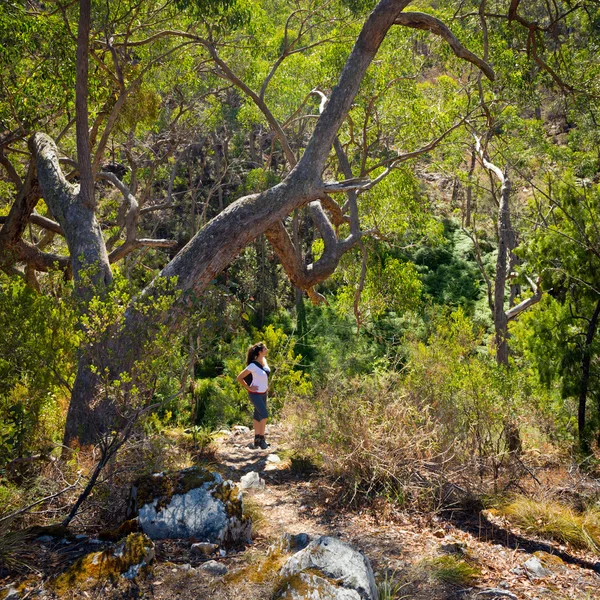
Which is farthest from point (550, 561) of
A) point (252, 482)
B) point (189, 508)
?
point (252, 482)

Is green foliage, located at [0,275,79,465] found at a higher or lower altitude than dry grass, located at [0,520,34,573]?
higher

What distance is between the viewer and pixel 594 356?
712 centimetres

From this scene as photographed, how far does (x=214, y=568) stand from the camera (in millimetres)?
3721

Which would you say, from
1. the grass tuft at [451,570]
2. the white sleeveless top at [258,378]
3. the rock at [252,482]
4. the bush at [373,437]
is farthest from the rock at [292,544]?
the white sleeveless top at [258,378]

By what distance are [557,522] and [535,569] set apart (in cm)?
75

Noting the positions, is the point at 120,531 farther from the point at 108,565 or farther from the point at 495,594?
the point at 495,594

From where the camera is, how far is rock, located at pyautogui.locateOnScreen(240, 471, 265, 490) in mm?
5879

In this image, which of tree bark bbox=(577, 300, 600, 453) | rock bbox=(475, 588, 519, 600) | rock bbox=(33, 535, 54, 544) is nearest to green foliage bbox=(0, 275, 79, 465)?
rock bbox=(33, 535, 54, 544)

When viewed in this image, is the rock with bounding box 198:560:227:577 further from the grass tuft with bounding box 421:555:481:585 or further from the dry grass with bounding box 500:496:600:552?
the dry grass with bounding box 500:496:600:552

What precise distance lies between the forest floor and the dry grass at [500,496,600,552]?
9cm

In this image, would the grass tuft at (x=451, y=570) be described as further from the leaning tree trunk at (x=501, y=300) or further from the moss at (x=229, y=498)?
the leaning tree trunk at (x=501, y=300)

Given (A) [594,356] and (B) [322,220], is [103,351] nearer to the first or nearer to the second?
(B) [322,220]

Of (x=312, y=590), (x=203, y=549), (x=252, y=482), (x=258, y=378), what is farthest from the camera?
(x=258, y=378)

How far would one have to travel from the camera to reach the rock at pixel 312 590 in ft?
10.3
